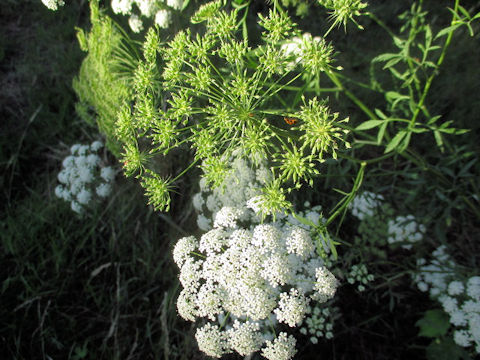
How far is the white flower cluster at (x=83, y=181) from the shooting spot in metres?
4.13

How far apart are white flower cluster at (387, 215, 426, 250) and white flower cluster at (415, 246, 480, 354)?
0.69ft

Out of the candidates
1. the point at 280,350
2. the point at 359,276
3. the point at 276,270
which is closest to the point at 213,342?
the point at 280,350

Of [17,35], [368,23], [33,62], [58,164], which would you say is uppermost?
[17,35]

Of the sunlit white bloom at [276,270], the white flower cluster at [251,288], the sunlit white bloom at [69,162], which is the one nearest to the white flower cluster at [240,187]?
the white flower cluster at [251,288]

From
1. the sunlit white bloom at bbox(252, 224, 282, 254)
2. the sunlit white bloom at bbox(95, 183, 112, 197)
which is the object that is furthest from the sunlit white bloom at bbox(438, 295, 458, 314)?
the sunlit white bloom at bbox(95, 183, 112, 197)

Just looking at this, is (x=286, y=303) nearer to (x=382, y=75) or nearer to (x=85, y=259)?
(x=85, y=259)

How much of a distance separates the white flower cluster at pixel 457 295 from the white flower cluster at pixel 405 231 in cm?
21

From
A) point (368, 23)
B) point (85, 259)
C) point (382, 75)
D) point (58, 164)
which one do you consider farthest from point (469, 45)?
point (58, 164)

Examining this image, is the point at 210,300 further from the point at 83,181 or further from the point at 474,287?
the point at 83,181

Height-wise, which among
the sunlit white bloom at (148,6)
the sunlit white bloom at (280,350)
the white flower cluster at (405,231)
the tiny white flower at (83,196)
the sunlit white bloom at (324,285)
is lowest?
the white flower cluster at (405,231)

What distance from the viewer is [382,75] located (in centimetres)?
435

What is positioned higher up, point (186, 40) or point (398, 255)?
point (186, 40)

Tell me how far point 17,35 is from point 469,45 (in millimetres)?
6402

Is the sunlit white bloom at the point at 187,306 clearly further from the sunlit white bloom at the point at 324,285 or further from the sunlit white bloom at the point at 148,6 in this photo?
the sunlit white bloom at the point at 148,6
